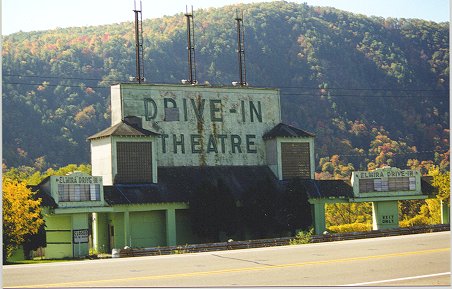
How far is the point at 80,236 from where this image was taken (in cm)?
5600

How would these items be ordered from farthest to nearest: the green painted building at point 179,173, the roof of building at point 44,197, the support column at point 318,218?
the support column at point 318,218 < the green painted building at point 179,173 < the roof of building at point 44,197

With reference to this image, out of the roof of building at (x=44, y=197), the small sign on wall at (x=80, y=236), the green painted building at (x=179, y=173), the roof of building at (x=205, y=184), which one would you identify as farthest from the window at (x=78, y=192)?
the small sign on wall at (x=80, y=236)

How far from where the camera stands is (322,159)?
137875mm

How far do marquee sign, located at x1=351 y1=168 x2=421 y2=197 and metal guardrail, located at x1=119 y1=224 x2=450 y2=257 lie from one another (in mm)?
8964

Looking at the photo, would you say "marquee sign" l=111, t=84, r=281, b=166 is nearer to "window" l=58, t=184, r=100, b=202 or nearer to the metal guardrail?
"window" l=58, t=184, r=100, b=202

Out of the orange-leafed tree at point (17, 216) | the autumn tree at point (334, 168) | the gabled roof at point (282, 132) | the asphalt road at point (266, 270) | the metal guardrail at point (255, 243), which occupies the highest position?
the gabled roof at point (282, 132)

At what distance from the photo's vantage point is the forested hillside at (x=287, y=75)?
117938mm

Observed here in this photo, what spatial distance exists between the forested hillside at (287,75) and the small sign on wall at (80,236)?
2420 inches

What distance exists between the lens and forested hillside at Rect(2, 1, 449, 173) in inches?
4643

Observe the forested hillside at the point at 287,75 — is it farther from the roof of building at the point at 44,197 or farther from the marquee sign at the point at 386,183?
the roof of building at the point at 44,197

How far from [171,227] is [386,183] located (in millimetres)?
18341

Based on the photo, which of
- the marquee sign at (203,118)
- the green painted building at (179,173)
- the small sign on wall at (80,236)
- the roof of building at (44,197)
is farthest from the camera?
the marquee sign at (203,118)

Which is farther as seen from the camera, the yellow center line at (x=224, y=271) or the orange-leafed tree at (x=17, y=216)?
the orange-leafed tree at (x=17, y=216)

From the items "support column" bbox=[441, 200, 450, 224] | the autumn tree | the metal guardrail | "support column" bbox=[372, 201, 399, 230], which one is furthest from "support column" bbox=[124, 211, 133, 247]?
the autumn tree
